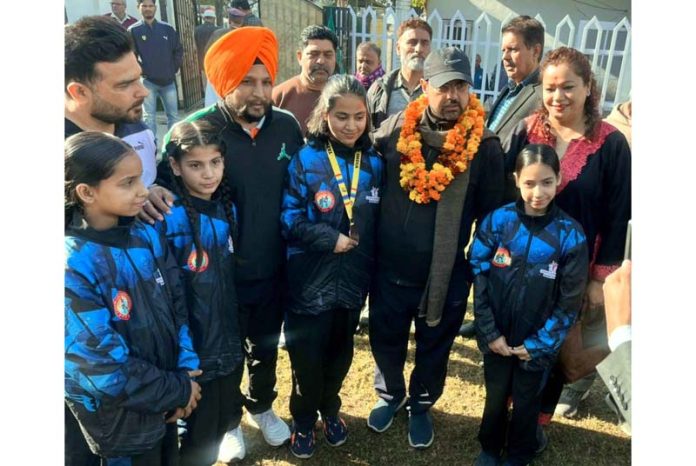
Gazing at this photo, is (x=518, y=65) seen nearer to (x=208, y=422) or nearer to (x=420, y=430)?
(x=420, y=430)

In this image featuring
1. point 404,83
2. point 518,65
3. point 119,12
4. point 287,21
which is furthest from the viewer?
point 287,21

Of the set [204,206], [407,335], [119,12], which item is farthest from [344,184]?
[119,12]

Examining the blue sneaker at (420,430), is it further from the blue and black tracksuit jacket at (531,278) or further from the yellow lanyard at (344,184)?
the yellow lanyard at (344,184)

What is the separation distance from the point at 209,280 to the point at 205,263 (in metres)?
0.08

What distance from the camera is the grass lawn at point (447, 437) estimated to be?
3209 millimetres

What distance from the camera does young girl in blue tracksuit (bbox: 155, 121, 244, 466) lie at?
92.2 inches

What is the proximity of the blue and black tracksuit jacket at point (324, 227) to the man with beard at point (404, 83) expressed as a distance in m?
1.96

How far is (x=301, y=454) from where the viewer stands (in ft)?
10.4

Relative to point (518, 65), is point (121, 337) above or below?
below

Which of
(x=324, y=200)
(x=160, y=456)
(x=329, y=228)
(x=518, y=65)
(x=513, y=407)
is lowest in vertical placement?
(x=513, y=407)

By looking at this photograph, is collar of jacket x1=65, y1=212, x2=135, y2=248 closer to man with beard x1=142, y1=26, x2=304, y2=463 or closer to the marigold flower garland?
man with beard x1=142, y1=26, x2=304, y2=463

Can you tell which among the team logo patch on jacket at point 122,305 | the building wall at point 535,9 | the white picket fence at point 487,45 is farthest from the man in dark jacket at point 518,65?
the building wall at point 535,9

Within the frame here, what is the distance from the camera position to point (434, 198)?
2.81 meters

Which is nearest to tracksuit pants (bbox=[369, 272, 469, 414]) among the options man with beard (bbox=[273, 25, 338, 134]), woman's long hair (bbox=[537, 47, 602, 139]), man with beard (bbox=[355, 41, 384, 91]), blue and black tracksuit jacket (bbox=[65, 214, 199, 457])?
woman's long hair (bbox=[537, 47, 602, 139])
